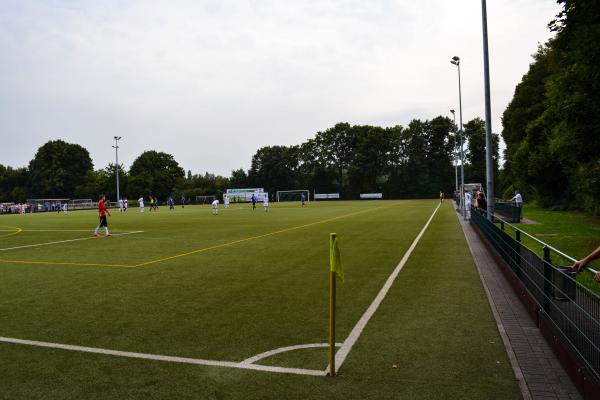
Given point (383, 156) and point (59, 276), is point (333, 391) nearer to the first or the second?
point (59, 276)

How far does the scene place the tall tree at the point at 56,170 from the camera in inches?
4001

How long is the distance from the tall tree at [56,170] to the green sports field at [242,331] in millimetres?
101001

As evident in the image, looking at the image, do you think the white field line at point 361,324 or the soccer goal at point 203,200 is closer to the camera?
the white field line at point 361,324

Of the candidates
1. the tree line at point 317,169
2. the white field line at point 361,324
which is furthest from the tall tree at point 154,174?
the white field line at point 361,324

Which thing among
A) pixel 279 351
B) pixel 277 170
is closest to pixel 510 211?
pixel 279 351

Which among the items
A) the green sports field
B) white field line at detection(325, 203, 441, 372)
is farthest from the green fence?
white field line at detection(325, 203, 441, 372)

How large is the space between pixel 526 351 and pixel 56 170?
4430 inches

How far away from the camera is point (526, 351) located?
5207 millimetres

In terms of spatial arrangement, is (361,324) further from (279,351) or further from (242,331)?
(242,331)

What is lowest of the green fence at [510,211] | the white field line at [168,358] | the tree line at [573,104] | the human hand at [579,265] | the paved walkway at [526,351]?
the paved walkway at [526,351]

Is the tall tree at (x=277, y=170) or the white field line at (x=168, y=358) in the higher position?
the tall tree at (x=277, y=170)

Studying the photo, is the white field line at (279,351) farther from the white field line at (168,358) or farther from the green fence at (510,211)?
the green fence at (510,211)

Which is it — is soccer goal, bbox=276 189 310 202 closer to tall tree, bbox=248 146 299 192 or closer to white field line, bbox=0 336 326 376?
tall tree, bbox=248 146 299 192

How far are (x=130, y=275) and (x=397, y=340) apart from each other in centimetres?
703
